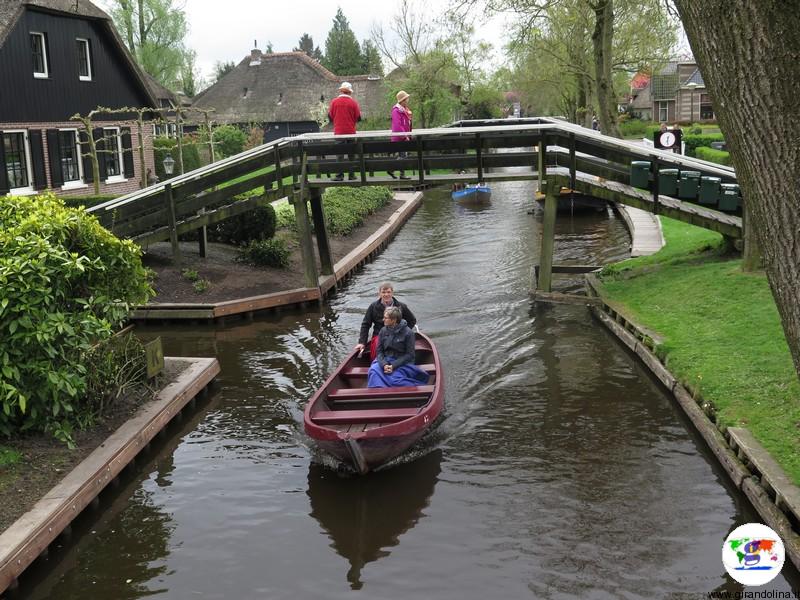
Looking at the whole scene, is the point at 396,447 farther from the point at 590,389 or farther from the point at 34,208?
the point at 34,208

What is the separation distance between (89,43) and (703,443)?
2579 cm

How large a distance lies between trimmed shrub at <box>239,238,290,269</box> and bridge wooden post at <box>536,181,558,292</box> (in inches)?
236

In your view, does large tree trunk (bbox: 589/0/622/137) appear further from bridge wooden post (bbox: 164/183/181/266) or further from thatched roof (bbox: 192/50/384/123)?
thatched roof (bbox: 192/50/384/123)

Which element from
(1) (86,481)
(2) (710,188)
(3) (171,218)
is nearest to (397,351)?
(1) (86,481)

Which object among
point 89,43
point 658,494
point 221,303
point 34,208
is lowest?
point 658,494

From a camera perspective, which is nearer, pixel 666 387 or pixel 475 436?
pixel 475 436

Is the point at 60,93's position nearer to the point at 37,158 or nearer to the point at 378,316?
the point at 37,158

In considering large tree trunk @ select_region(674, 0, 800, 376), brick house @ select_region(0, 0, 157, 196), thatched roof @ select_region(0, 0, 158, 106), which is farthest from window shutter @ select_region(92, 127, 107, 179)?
large tree trunk @ select_region(674, 0, 800, 376)

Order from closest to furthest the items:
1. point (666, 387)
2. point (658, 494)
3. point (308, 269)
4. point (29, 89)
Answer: point (658, 494)
point (666, 387)
point (308, 269)
point (29, 89)

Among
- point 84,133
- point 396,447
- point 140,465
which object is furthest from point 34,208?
point 84,133

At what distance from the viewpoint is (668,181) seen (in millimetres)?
16547

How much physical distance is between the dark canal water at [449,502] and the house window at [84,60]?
18.2 meters

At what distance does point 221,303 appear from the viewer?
17500mm

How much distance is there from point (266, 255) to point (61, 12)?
13.0m
